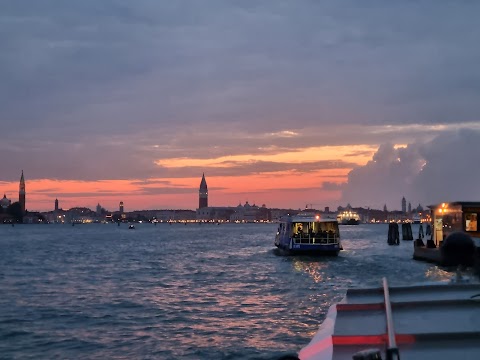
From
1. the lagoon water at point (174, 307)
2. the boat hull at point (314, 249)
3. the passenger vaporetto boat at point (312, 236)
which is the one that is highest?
the passenger vaporetto boat at point (312, 236)

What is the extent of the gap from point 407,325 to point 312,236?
52.7 m

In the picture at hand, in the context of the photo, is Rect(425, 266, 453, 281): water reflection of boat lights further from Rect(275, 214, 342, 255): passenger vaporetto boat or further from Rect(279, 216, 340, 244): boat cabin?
Rect(279, 216, 340, 244): boat cabin

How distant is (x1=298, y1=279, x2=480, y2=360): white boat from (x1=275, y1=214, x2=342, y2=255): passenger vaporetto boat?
162 feet

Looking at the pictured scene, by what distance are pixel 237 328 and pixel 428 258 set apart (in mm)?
34825

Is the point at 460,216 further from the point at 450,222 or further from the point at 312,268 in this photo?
the point at 312,268

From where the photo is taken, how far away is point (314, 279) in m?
40.4

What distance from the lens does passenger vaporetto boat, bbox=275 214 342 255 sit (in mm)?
58812

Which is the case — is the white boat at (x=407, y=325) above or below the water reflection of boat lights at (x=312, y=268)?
above

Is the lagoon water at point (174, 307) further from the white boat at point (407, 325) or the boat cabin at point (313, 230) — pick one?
the white boat at point (407, 325)

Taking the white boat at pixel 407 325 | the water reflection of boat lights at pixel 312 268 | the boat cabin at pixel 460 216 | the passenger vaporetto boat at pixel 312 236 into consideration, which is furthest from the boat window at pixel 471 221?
the white boat at pixel 407 325

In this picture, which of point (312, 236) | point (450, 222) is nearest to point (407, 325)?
point (450, 222)

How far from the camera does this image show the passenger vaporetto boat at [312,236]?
5881cm

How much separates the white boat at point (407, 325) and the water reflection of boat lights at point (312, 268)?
30122 millimetres

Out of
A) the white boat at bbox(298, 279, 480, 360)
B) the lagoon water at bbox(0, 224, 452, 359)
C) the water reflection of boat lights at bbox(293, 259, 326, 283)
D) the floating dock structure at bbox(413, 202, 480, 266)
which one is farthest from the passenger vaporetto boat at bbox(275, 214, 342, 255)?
the white boat at bbox(298, 279, 480, 360)
